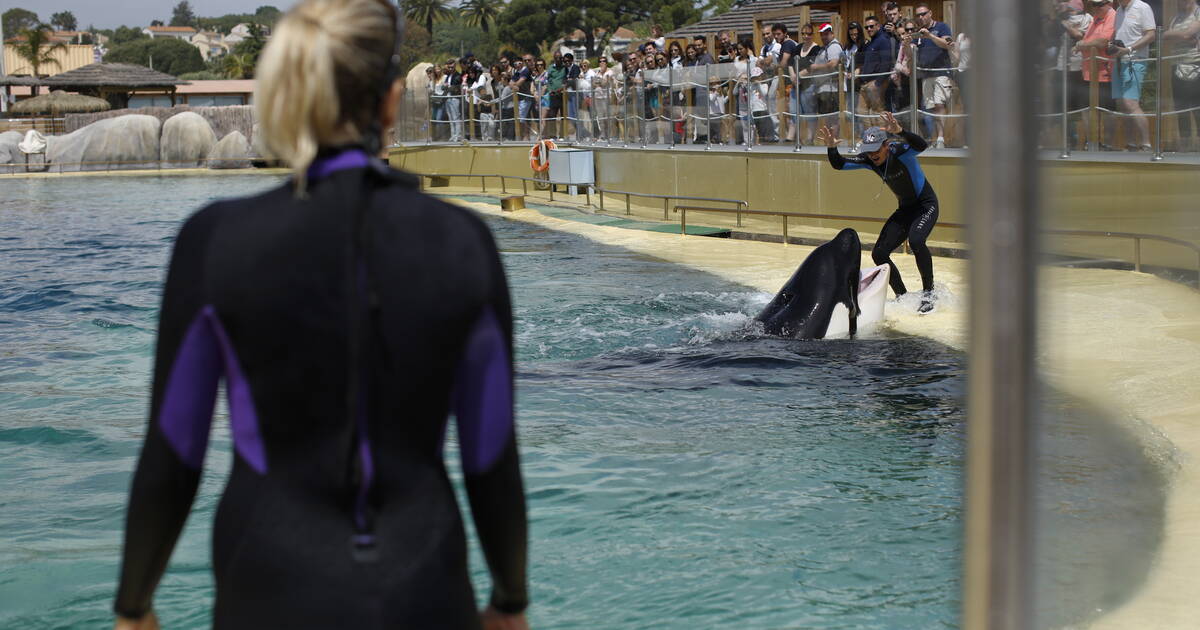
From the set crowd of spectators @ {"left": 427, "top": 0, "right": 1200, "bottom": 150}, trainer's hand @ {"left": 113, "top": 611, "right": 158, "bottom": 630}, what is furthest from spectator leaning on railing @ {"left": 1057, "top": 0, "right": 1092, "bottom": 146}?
trainer's hand @ {"left": 113, "top": 611, "right": 158, "bottom": 630}

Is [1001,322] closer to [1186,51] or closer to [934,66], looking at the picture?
[1186,51]

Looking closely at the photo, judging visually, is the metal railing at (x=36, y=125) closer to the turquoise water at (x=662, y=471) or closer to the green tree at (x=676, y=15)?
the turquoise water at (x=662, y=471)

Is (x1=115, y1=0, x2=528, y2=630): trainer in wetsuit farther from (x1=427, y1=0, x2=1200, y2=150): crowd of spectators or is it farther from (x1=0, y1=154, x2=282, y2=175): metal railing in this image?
(x1=0, y1=154, x2=282, y2=175): metal railing

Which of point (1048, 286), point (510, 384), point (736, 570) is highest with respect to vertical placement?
point (1048, 286)

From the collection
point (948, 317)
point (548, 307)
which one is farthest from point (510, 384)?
point (548, 307)

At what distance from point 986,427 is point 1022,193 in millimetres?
211

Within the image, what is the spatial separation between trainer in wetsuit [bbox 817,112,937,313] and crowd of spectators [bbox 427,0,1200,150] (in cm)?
79

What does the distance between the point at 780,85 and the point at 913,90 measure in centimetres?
265

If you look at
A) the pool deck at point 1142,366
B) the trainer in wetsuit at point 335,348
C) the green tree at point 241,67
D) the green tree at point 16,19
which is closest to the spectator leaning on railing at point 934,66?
the pool deck at point 1142,366

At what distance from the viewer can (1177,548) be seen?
153 inches

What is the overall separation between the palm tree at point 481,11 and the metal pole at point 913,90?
80.1 m

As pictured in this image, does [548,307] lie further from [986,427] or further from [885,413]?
[986,427]

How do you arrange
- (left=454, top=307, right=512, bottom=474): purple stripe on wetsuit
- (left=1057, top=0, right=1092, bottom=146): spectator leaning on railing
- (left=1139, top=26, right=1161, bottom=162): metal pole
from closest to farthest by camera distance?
(left=454, top=307, right=512, bottom=474): purple stripe on wetsuit → (left=1057, top=0, right=1092, bottom=146): spectator leaning on railing → (left=1139, top=26, right=1161, bottom=162): metal pole

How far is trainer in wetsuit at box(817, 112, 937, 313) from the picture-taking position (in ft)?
33.1
